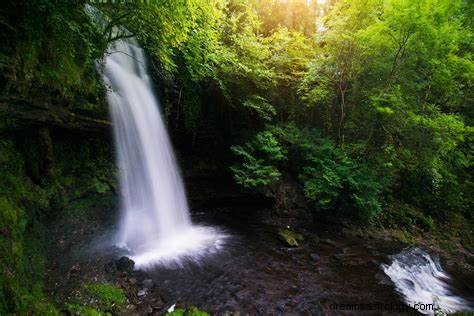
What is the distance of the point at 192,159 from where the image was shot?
10.1 m

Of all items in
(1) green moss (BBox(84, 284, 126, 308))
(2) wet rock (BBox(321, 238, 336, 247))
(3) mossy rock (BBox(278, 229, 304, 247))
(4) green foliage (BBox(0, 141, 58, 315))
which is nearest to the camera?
(4) green foliage (BBox(0, 141, 58, 315))

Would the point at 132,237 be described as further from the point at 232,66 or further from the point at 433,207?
the point at 433,207

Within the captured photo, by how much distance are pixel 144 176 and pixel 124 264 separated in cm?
286

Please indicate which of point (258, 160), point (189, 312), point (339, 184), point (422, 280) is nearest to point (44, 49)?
point (189, 312)

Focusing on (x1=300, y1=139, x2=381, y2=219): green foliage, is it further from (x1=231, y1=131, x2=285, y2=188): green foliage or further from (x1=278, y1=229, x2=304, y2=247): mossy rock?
(x1=278, y1=229, x2=304, y2=247): mossy rock

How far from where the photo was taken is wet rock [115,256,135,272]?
217 inches

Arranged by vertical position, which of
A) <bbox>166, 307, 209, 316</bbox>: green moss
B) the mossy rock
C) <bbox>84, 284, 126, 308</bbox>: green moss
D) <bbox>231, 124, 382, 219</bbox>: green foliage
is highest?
<bbox>231, 124, 382, 219</bbox>: green foliage

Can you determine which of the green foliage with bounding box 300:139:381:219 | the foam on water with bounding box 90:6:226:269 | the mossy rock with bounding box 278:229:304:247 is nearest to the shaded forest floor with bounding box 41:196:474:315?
the mossy rock with bounding box 278:229:304:247

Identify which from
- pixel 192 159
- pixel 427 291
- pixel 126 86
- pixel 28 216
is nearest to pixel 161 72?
pixel 126 86

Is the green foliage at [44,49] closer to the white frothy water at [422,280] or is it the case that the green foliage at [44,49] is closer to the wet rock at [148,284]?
the wet rock at [148,284]

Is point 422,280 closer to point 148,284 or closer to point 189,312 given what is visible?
point 189,312

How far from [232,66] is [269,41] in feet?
11.1

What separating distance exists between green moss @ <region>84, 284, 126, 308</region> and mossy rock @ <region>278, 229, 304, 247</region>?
191 inches

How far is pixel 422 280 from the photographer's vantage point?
7340 millimetres
